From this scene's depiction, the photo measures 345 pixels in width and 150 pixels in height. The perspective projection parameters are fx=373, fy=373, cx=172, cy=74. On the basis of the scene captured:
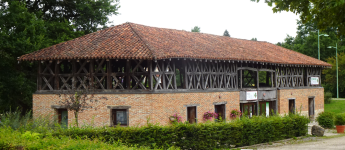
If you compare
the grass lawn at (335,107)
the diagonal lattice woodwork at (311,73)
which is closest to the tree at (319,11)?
the diagonal lattice woodwork at (311,73)

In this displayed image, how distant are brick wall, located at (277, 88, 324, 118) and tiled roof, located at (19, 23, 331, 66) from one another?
2.74 metres

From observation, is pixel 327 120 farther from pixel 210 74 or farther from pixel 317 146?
pixel 317 146

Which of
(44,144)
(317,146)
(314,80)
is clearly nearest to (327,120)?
(314,80)

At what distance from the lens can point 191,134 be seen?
46.4 feet

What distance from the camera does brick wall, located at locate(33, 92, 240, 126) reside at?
1928 centimetres

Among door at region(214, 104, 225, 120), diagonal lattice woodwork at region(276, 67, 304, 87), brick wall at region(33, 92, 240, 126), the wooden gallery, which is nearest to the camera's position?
brick wall at region(33, 92, 240, 126)

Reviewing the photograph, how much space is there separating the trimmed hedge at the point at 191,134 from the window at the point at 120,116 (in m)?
6.10

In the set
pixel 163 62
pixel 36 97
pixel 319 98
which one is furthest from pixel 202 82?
pixel 319 98

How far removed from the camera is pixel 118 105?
19594 mm

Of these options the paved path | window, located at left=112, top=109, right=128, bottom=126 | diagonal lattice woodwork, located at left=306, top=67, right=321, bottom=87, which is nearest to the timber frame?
window, located at left=112, top=109, right=128, bottom=126

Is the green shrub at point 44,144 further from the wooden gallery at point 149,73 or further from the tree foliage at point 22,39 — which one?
the tree foliage at point 22,39

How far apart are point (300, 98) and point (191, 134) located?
19.9 metres

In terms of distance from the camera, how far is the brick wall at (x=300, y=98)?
29234 mm

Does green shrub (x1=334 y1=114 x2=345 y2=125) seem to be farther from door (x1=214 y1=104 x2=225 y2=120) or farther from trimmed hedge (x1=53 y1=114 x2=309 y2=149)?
trimmed hedge (x1=53 y1=114 x2=309 y2=149)
